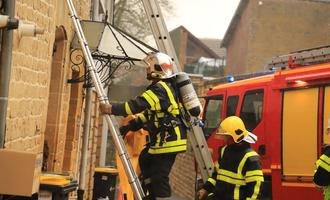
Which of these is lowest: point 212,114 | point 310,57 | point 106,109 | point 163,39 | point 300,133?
point 300,133

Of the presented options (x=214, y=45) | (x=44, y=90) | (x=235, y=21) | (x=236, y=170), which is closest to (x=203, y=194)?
(x=236, y=170)

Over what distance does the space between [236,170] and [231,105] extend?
14.6ft

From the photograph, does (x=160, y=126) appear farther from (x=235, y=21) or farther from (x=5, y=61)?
(x=235, y=21)

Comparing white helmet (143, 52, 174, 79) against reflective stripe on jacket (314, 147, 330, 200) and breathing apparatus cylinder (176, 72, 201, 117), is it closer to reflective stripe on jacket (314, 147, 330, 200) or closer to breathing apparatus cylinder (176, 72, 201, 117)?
breathing apparatus cylinder (176, 72, 201, 117)

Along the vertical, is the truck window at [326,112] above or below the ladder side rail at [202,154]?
above

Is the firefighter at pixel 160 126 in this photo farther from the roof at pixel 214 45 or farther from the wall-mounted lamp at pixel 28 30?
the roof at pixel 214 45

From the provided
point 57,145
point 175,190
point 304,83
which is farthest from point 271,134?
point 175,190

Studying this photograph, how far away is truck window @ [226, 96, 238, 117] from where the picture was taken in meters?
9.25

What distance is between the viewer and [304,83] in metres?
7.42

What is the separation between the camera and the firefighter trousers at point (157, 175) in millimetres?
4992

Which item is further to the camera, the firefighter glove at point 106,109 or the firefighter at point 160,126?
the firefighter at point 160,126

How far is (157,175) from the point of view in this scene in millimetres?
5047

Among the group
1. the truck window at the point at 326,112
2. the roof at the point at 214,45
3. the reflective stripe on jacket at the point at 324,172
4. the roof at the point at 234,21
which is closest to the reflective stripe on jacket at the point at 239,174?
the reflective stripe on jacket at the point at 324,172

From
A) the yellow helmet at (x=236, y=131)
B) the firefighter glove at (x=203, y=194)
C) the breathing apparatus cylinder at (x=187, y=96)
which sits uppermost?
the breathing apparatus cylinder at (x=187, y=96)
